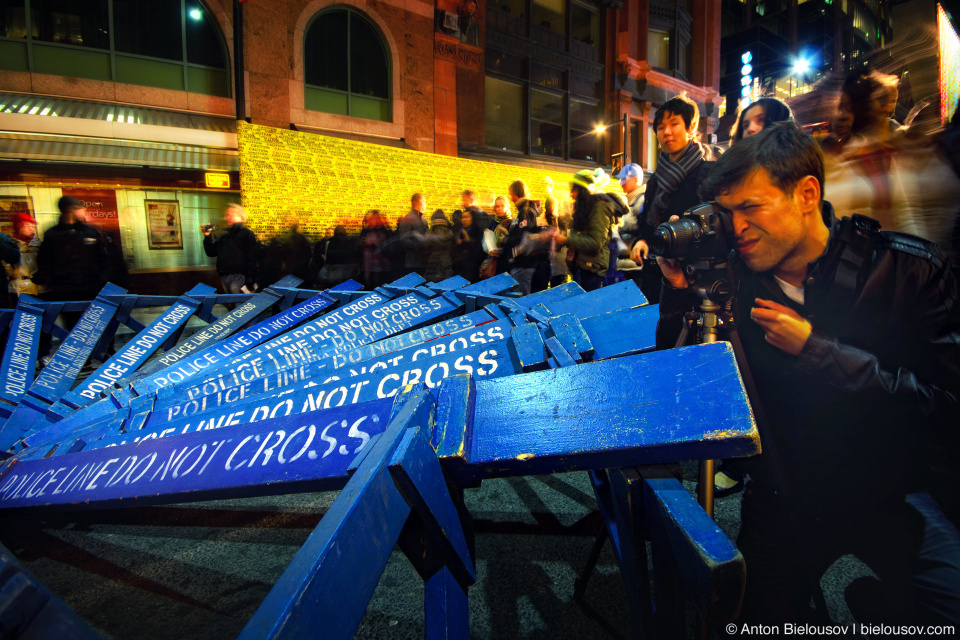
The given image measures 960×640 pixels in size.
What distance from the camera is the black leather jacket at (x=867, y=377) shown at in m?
1.31

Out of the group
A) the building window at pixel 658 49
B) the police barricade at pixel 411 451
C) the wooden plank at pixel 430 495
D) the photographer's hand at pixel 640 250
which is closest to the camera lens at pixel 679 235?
the police barricade at pixel 411 451

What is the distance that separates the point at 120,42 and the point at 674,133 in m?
12.4

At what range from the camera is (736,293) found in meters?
1.70

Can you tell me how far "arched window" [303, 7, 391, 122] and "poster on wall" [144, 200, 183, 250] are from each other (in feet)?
13.8

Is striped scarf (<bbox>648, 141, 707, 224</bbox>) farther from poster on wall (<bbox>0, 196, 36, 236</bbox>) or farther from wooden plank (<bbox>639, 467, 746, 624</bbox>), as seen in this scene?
poster on wall (<bbox>0, 196, 36, 236</bbox>)

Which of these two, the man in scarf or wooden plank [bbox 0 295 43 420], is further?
wooden plank [bbox 0 295 43 420]

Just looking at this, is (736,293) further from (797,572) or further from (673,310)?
(797,572)

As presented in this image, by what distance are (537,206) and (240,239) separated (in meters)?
4.35

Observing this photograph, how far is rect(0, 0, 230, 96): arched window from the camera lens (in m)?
8.84

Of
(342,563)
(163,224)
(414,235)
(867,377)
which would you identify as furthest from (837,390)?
(163,224)

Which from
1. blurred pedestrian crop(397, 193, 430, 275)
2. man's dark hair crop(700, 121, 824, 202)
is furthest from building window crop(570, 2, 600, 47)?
man's dark hair crop(700, 121, 824, 202)

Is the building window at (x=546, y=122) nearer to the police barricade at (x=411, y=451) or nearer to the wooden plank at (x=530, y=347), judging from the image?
the wooden plank at (x=530, y=347)

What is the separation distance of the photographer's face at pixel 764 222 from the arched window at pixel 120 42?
12.4 m

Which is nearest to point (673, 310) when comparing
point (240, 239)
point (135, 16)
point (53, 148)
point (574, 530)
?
point (574, 530)
